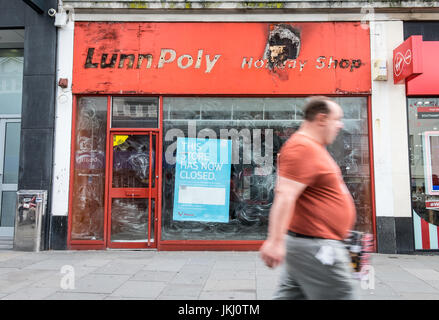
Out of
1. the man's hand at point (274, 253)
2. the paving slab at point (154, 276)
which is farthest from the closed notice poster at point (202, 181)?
the man's hand at point (274, 253)

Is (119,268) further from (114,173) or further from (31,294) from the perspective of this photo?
(114,173)

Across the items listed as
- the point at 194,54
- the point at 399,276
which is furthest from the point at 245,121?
the point at 399,276

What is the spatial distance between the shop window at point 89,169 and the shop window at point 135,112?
0.26 metres

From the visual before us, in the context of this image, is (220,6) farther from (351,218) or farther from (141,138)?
(351,218)

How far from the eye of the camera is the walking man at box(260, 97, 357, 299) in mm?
2150

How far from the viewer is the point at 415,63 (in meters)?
6.24

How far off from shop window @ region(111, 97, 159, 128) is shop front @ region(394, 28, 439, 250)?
4996 millimetres

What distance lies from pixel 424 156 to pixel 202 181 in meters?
4.57

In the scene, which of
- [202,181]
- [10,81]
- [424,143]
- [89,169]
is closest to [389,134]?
[424,143]

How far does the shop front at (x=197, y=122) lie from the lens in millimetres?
7184

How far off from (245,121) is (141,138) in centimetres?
222

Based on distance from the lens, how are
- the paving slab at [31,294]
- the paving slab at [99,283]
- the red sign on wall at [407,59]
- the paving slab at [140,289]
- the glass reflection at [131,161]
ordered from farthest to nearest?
the glass reflection at [131,161], the red sign on wall at [407,59], the paving slab at [99,283], the paving slab at [140,289], the paving slab at [31,294]

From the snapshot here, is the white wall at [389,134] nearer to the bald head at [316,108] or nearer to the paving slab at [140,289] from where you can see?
the paving slab at [140,289]

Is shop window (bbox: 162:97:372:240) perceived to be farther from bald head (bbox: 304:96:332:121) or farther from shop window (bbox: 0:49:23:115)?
bald head (bbox: 304:96:332:121)
